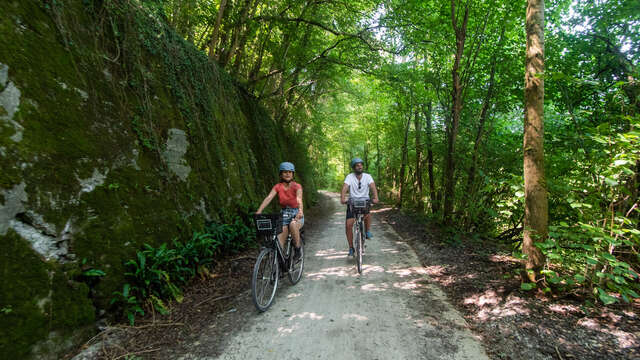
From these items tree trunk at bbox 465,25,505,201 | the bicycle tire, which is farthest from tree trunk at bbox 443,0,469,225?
the bicycle tire

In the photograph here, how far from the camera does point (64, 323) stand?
2.50 metres

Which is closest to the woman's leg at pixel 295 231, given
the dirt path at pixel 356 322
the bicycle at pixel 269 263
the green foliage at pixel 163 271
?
the bicycle at pixel 269 263

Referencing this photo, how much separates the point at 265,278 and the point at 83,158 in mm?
2811

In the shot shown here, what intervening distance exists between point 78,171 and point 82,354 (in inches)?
79.0

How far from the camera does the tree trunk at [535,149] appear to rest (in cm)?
321

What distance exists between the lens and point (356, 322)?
3064 millimetres

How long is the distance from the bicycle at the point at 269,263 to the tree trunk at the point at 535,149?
340cm

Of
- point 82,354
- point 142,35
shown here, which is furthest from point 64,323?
point 142,35

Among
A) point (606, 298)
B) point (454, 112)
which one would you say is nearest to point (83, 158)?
point (606, 298)

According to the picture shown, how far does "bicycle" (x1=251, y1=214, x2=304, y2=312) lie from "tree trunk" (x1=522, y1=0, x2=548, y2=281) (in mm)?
3397

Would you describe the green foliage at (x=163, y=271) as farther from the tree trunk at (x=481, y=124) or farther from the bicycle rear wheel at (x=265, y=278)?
the tree trunk at (x=481, y=124)

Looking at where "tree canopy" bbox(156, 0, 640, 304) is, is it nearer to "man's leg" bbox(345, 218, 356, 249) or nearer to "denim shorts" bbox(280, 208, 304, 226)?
"man's leg" bbox(345, 218, 356, 249)

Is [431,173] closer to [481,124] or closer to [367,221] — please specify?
[481,124]

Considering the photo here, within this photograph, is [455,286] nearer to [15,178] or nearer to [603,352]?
[603,352]
